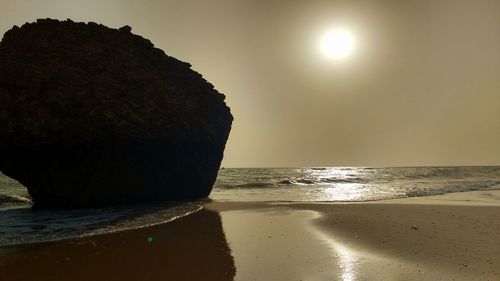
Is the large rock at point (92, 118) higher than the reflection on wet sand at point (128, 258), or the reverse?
the large rock at point (92, 118)

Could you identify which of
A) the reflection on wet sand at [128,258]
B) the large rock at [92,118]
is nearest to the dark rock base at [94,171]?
the large rock at [92,118]

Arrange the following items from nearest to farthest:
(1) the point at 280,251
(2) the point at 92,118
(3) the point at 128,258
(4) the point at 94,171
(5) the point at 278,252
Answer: (3) the point at 128,258
(5) the point at 278,252
(1) the point at 280,251
(2) the point at 92,118
(4) the point at 94,171

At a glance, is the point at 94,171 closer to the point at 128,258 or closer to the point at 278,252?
the point at 128,258

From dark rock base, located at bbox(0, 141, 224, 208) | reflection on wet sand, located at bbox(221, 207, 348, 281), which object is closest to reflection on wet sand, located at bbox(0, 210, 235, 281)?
reflection on wet sand, located at bbox(221, 207, 348, 281)

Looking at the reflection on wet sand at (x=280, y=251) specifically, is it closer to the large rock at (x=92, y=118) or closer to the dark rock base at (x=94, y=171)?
the dark rock base at (x=94, y=171)

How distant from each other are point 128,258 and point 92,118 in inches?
508

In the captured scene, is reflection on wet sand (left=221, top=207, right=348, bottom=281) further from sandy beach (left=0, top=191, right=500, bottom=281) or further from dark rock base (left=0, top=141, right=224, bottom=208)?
dark rock base (left=0, top=141, right=224, bottom=208)

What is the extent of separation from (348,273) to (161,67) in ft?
65.3

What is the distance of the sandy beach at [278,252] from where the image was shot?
7691 millimetres

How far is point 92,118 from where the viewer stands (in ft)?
67.0

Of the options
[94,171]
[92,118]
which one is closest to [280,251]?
[92,118]

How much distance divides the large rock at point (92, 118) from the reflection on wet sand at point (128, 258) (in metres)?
9.41

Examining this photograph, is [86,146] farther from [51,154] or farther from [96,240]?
[96,240]

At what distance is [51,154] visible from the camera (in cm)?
2028
